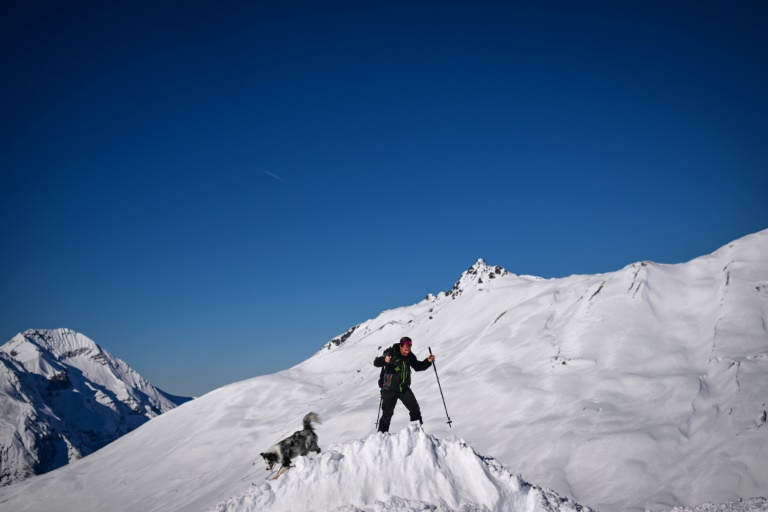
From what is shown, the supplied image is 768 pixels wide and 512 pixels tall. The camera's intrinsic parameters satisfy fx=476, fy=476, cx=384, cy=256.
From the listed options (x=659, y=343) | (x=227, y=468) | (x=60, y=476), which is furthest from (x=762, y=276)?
(x=60, y=476)

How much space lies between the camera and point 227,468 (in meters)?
44.5

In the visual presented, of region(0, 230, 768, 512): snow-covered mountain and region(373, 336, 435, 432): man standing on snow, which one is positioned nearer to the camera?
region(0, 230, 768, 512): snow-covered mountain

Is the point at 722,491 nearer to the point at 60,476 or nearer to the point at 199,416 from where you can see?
the point at 199,416

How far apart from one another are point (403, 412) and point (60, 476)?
179 ft

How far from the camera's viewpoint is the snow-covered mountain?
7832mm

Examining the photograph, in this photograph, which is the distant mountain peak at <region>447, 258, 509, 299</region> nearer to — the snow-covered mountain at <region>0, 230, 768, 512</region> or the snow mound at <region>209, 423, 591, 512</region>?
the snow-covered mountain at <region>0, 230, 768, 512</region>

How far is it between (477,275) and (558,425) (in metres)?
68.2

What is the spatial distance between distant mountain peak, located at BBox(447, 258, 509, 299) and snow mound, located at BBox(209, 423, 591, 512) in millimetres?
75387

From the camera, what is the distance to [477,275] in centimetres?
9025

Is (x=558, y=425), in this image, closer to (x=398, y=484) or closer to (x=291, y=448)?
(x=291, y=448)

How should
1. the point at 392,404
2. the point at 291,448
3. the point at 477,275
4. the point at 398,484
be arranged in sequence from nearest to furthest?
the point at 398,484
the point at 291,448
the point at 392,404
the point at 477,275

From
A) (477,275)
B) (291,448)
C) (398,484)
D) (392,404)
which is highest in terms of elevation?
(477,275)

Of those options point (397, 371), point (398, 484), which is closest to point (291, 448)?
point (397, 371)

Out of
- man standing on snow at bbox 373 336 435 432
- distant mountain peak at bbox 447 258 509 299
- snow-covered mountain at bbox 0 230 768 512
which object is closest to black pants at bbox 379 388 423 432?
man standing on snow at bbox 373 336 435 432
